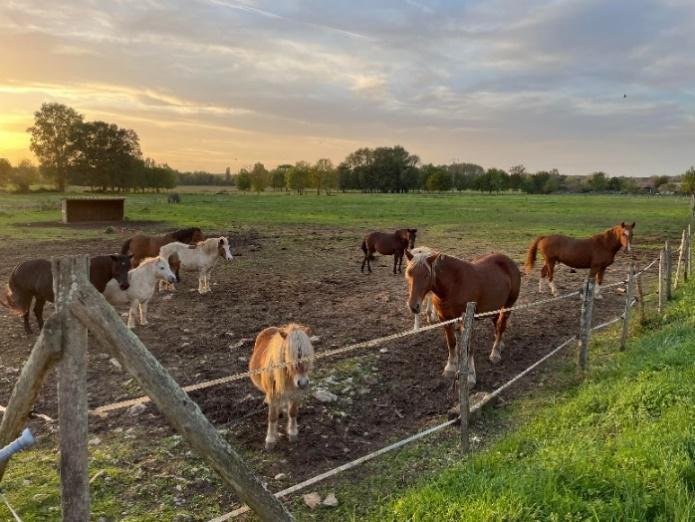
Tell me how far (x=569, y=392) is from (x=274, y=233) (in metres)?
20.6

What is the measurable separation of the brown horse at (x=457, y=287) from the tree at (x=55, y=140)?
7365cm

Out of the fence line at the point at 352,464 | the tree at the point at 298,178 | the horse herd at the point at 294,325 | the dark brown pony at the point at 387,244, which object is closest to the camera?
the fence line at the point at 352,464

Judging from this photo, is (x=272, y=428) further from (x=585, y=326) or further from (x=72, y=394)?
(x=585, y=326)

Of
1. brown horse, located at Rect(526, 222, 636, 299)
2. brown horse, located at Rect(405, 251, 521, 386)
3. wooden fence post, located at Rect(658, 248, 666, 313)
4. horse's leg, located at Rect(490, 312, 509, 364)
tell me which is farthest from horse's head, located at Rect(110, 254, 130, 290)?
wooden fence post, located at Rect(658, 248, 666, 313)

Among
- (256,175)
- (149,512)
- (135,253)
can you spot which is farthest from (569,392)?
(256,175)

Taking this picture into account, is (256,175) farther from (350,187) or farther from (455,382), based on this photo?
(455,382)

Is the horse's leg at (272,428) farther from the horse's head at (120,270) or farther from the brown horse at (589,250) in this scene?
the brown horse at (589,250)

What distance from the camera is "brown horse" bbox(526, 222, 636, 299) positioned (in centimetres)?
1257

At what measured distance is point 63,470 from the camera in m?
2.37

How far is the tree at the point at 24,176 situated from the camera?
64.1 meters

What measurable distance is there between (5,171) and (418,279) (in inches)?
3173

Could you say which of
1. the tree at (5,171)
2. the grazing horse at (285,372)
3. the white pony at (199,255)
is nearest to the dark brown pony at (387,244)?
the white pony at (199,255)

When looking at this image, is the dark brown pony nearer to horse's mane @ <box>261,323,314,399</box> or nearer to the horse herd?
the horse herd

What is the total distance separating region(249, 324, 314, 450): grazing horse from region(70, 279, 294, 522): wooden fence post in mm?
1952
